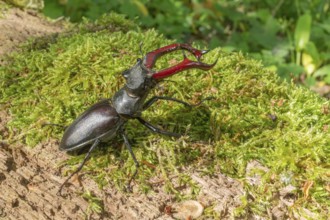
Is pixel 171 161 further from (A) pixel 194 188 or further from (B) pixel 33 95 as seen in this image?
(B) pixel 33 95

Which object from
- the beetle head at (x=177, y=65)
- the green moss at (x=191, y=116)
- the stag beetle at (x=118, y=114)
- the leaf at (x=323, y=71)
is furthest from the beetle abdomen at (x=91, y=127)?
the leaf at (x=323, y=71)

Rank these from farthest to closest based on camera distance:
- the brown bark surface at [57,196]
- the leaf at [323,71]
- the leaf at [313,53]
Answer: the leaf at [313,53] → the leaf at [323,71] → the brown bark surface at [57,196]

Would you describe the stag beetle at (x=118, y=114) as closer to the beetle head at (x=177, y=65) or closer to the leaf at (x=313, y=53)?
the beetle head at (x=177, y=65)

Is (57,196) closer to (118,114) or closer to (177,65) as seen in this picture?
(118,114)

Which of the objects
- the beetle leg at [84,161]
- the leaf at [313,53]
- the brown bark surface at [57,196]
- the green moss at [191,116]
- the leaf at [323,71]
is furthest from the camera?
the leaf at [313,53]

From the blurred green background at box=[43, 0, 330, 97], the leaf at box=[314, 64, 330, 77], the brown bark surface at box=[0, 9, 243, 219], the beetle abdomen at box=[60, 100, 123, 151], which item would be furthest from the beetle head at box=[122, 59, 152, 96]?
the leaf at box=[314, 64, 330, 77]

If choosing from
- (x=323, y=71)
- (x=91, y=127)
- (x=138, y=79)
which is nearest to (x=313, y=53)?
(x=323, y=71)

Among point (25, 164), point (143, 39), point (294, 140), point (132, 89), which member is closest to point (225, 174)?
point (294, 140)
